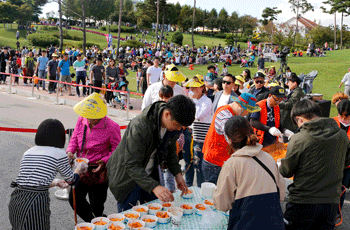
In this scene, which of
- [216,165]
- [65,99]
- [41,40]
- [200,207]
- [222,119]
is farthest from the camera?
[41,40]

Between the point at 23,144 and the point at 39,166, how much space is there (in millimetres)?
6008

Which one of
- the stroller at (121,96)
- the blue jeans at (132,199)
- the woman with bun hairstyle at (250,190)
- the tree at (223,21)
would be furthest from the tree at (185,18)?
the woman with bun hairstyle at (250,190)

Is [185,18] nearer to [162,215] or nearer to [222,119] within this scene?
[222,119]

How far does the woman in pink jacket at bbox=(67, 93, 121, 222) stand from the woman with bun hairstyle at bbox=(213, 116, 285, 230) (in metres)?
1.82

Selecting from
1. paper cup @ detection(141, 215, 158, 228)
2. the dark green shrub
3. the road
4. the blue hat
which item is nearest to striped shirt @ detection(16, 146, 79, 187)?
paper cup @ detection(141, 215, 158, 228)

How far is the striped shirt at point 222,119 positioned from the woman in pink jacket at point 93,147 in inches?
47.4

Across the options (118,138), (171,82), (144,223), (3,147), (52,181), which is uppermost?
(171,82)

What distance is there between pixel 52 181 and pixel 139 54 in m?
40.5

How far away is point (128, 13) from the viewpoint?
97125 millimetres

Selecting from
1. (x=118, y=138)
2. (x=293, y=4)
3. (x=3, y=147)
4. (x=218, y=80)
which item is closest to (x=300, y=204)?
(x=118, y=138)

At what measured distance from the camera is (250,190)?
2.51 m

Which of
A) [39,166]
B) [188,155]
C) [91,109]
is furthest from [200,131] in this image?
[39,166]

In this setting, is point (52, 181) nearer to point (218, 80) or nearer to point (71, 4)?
point (218, 80)

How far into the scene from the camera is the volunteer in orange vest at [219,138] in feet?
13.4
